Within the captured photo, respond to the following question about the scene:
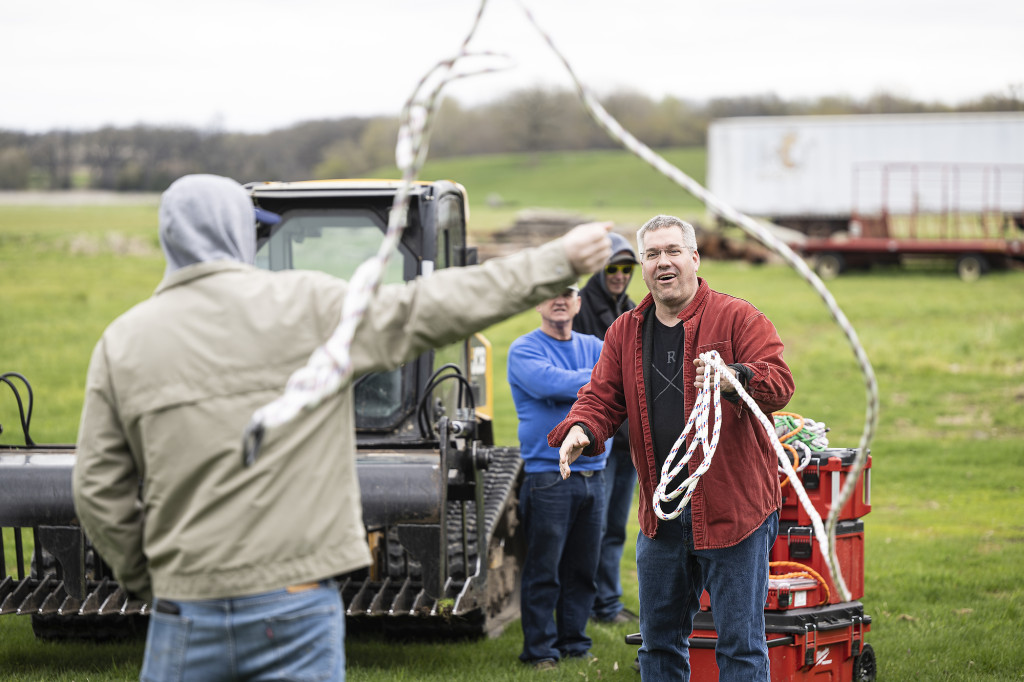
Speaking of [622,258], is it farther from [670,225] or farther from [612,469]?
[670,225]

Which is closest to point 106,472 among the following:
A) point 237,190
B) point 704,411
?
point 237,190

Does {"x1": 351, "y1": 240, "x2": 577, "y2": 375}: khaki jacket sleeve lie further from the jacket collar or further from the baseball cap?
the baseball cap

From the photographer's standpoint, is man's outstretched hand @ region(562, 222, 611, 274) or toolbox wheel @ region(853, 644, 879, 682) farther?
toolbox wheel @ region(853, 644, 879, 682)

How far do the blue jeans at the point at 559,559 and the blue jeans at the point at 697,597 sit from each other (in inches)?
54.5

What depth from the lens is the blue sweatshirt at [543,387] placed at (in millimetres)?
5617

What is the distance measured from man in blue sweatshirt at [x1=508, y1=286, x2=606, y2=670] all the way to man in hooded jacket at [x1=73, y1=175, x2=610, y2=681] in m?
2.98

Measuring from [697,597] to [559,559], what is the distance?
1.52 m

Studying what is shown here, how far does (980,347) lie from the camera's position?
16516 millimetres

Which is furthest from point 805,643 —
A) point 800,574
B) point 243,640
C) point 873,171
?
point 873,171

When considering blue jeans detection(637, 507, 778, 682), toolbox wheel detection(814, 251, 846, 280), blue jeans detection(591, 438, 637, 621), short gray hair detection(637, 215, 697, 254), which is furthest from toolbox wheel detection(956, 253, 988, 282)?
blue jeans detection(637, 507, 778, 682)

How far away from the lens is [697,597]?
436cm

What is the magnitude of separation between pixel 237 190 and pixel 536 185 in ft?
240

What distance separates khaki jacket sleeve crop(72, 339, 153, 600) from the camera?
2.71 metres

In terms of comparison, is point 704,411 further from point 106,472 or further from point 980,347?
point 980,347
